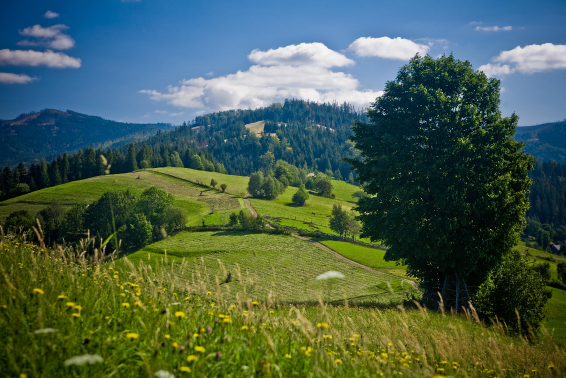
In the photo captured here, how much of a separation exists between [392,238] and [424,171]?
4.25 meters

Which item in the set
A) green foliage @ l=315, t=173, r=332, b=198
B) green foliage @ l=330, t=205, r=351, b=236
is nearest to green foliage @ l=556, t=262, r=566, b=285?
green foliage @ l=330, t=205, r=351, b=236

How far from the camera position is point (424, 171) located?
16.2 m

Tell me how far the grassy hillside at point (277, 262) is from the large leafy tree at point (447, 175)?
14009 millimetres

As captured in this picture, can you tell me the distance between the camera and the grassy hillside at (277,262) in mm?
33125

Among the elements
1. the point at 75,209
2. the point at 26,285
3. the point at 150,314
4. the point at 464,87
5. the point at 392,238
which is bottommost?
the point at 75,209

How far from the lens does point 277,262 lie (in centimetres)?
4525

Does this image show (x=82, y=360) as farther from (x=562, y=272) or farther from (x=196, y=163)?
(x=196, y=163)

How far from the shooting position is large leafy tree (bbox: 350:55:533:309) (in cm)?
1557

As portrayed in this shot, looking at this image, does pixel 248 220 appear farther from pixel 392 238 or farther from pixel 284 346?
pixel 284 346

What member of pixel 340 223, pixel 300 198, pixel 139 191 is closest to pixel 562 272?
pixel 340 223

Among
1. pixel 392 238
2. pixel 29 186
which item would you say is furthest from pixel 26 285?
pixel 29 186

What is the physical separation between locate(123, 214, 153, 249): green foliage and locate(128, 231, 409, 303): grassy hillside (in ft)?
8.14

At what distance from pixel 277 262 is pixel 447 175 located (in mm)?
32867

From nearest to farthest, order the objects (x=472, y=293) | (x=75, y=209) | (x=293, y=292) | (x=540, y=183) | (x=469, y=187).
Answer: (x=469, y=187) → (x=472, y=293) → (x=293, y=292) → (x=75, y=209) → (x=540, y=183)
